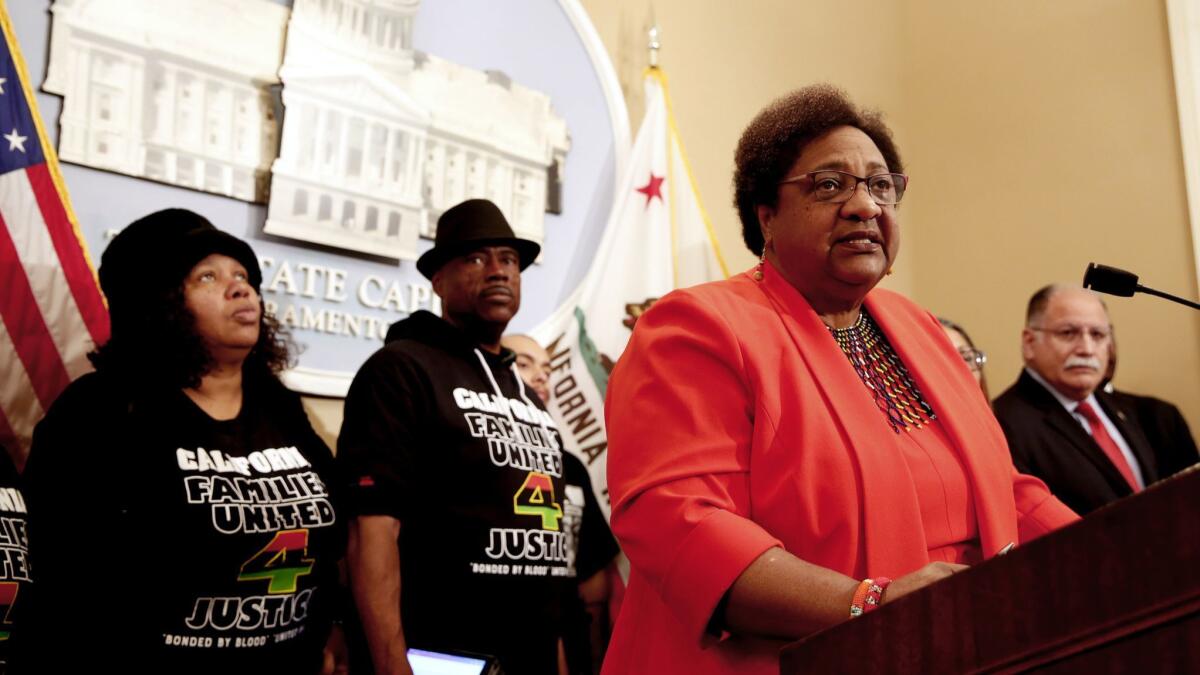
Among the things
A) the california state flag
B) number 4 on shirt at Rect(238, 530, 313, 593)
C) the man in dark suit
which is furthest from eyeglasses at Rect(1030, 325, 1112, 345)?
number 4 on shirt at Rect(238, 530, 313, 593)

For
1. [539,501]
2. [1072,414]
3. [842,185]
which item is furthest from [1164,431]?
[842,185]

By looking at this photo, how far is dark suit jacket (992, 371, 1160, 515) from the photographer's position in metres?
3.11

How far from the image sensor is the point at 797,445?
3.92 feet

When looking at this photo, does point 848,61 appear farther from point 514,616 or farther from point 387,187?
point 514,616

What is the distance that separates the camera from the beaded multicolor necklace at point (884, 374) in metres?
1.37

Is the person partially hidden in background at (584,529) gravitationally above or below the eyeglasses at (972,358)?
below

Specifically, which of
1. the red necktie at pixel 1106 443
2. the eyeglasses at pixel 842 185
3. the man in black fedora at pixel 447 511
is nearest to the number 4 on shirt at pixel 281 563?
the man in black fedora at pixel 447 511

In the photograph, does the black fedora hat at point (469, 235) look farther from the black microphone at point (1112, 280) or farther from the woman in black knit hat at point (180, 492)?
the black microphone at point (1112, 280)

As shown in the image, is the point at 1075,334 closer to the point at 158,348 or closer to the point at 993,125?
the point at 993,125

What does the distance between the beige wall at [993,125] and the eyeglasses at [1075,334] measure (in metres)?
0.66

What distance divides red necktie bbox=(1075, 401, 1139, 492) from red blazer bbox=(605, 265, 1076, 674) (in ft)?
7.12

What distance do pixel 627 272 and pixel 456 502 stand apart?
1352mm

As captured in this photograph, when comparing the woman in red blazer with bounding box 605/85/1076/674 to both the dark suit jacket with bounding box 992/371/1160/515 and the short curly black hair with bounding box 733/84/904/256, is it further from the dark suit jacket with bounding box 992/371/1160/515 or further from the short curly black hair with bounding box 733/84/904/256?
the dark suit jacket with bounding box 992/371/1160/515

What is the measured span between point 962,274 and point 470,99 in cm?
246
